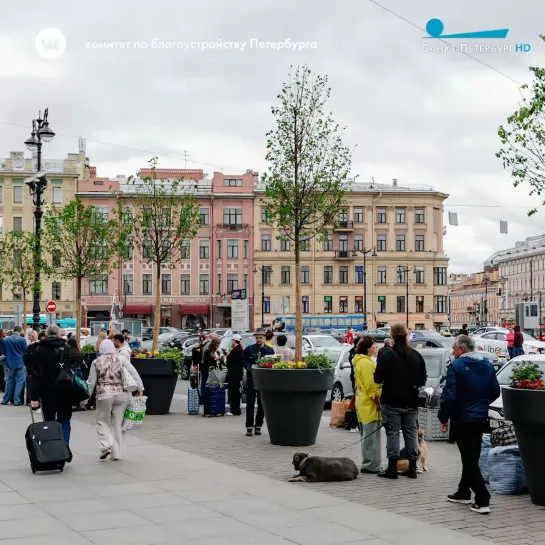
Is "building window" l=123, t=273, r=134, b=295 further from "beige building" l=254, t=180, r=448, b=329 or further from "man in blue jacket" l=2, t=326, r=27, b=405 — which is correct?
"man in blue jacket" l=2, t=326, r=27, b=405

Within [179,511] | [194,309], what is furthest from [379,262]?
[179,511]

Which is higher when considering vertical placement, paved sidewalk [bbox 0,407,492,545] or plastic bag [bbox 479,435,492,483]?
plastic bag [bbox 479,435,492,483]

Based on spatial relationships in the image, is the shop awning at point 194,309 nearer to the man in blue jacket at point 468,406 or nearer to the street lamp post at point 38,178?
the street lamp post at point 38,178

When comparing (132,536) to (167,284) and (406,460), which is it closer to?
(406,460)

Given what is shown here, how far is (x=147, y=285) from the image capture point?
86.1 m

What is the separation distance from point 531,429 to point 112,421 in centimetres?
589

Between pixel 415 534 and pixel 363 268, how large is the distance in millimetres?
79902

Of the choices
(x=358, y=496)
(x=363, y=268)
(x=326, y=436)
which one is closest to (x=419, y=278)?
(x=363, y=268)

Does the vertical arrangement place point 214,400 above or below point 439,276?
below

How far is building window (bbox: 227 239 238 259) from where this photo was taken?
87.1 metres

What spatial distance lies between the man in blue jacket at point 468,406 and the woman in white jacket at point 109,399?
487 cm

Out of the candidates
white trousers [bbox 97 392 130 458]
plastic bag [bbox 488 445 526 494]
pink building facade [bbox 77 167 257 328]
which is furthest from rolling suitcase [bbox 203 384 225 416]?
pink building facade [bbox 77 167 257 328]

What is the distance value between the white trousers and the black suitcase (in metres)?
1.03

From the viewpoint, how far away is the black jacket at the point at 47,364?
1220cm
